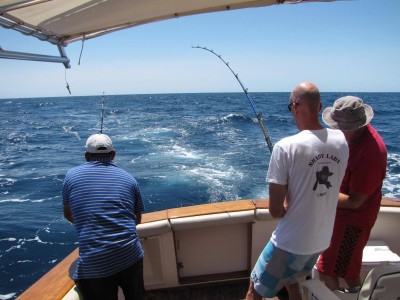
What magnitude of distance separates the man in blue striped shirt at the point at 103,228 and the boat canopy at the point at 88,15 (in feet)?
2.12

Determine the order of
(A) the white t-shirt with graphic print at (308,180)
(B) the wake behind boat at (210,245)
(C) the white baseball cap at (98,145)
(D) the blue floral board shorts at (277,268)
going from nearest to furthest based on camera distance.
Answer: (A) the white t-shirt with graphic print at (308,180) → (D) the blue floral board shorts at (277,268) → (C) the white baseball cap at (98,145) → (B) the wake behind boat at (210,245)

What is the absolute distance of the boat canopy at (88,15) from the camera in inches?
60.4

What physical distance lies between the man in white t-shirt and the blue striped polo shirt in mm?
681

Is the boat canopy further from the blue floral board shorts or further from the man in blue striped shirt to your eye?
the blue floral board shorts

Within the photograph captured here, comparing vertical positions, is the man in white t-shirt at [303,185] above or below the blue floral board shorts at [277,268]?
above

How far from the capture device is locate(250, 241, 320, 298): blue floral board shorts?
144cm

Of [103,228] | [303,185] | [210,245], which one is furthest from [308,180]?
[210,245]

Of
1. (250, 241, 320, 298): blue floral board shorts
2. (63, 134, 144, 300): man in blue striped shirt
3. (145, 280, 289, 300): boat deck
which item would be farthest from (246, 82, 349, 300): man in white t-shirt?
(145, 280, 289, 300): boat deck

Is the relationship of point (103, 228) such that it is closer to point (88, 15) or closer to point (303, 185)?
point (303, 185)

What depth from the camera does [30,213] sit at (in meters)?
7.32

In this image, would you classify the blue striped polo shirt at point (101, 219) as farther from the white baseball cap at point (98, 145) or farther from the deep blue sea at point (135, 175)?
the deep blue sea at point (135, 175)

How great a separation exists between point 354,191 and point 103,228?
46.5 inches

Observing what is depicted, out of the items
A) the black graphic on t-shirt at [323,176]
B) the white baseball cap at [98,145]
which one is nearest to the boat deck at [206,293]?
the white baseball cap at [98,145]

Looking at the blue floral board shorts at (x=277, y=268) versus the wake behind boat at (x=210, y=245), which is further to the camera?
the wake behind boat at (x=210, y=245)
